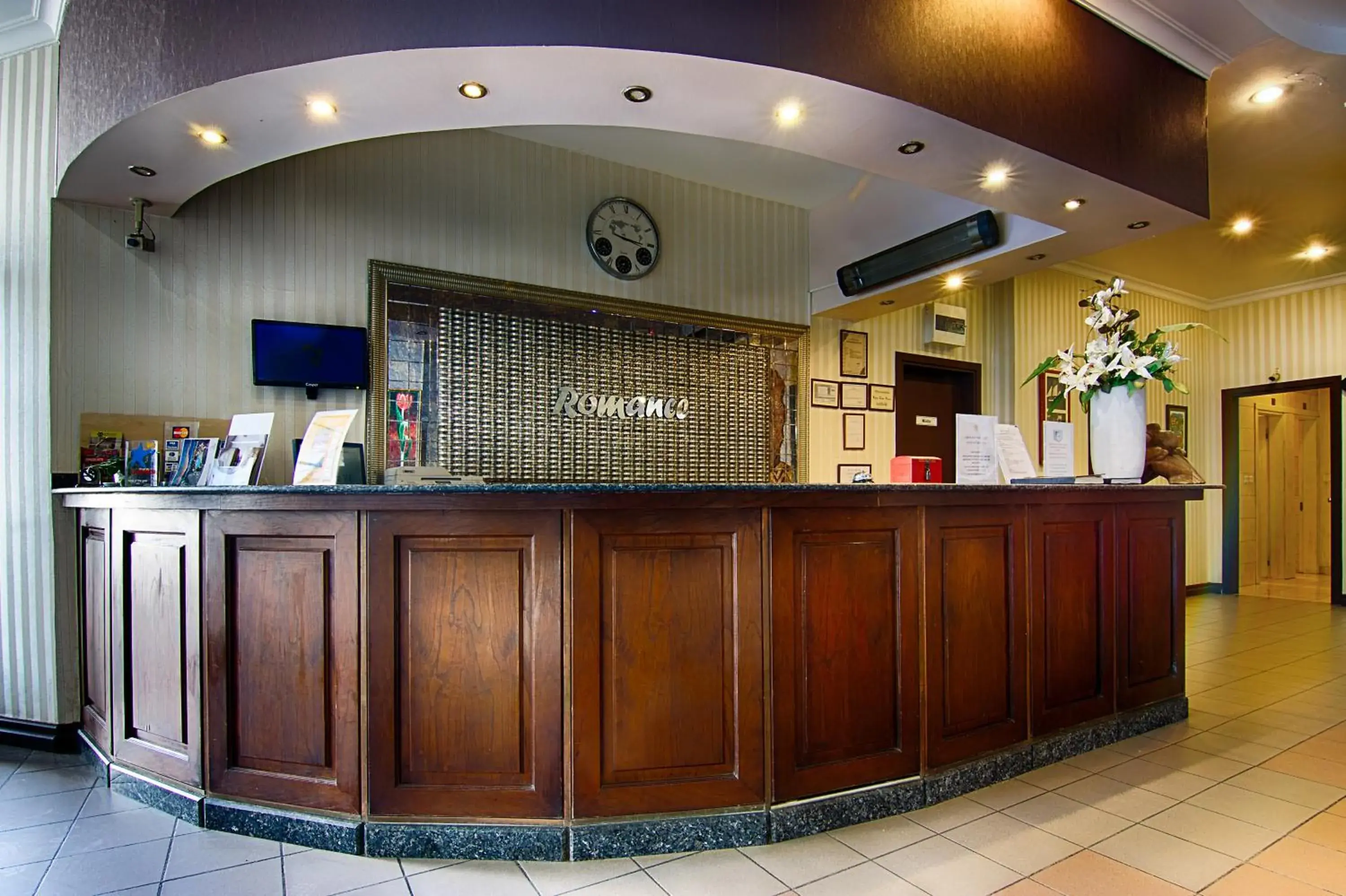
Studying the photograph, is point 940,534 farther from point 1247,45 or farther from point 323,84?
point 1247,45

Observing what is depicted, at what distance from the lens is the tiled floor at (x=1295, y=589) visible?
7145 millimetres

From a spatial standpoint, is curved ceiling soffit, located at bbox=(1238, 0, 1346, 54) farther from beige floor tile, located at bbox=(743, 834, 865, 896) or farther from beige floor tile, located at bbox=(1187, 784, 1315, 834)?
beige floor tile, located at bbox=(743, 834, 865, 896)

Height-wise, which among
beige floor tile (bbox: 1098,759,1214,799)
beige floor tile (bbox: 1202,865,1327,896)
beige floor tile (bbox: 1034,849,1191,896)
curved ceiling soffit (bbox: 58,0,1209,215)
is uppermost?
curved ceiling soffit (bbox: 58,0,1209,215)

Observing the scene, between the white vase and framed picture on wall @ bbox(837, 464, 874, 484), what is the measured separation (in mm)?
1919

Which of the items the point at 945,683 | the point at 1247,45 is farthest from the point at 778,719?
the point at 1247,45

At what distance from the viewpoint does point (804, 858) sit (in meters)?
2.00

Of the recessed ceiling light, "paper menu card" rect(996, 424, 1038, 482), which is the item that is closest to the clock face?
the recessed ceiling light

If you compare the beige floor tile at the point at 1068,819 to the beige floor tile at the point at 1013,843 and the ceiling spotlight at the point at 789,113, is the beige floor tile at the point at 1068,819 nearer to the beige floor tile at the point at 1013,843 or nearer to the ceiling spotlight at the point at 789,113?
the beige floor tile at the point at 1013,843

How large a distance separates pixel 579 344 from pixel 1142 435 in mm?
2847

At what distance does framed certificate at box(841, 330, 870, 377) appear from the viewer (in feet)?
17.0

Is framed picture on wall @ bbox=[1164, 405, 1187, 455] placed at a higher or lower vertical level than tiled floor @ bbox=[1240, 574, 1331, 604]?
higher

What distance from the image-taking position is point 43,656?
9.69 ft

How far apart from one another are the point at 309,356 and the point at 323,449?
118 centimetres

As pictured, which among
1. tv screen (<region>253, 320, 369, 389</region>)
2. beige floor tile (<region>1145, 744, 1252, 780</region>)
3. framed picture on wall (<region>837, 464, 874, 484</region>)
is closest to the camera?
beige floor tile (<region>1145, 744, 1252, 780</region>)
